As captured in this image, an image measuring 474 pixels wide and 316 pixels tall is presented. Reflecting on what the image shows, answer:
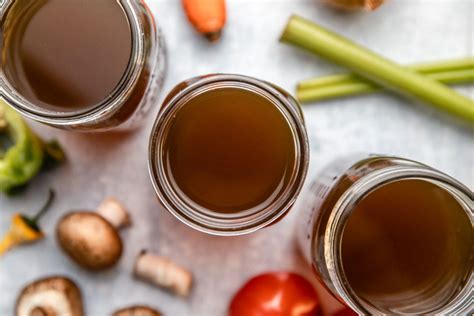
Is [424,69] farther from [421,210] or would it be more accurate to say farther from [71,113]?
[71,113]

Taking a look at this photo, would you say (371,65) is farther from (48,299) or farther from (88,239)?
(48,299)

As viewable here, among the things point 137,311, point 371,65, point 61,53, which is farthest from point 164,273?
point 371,65

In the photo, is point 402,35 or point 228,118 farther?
point 402,35

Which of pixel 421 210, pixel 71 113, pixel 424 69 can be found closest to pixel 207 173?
pixel 71 113

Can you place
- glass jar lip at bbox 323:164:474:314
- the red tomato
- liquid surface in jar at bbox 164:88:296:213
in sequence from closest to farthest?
glass jar lip at bbox 323:164:474:314 < liquid surface in jar at bbox 164:88:296:213 < the red tomato

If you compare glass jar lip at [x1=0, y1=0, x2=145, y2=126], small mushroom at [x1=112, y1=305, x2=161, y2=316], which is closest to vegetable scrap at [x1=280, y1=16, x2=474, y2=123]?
glass jar lip at [x1=0, y1=0, x2=145, y2=126]

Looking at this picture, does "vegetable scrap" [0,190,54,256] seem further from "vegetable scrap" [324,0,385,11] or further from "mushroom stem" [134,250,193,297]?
"vegetable scrap" [324,0,385,11]

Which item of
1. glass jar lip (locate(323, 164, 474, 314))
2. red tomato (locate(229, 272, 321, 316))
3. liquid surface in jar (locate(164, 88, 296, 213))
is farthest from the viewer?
red tomato (locate(229, 272, 321, 316))
